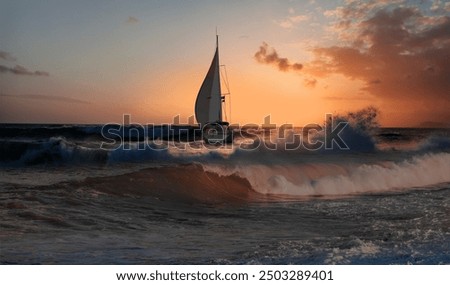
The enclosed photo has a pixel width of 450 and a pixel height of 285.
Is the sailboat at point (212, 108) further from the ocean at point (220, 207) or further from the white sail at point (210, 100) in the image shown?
the ocean at point (220, 207)

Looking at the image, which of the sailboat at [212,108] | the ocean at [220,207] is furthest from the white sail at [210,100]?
the ocean at [220,207]

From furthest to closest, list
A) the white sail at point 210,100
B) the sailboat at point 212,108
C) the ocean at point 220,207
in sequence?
the white sail at point 210,100, the sailboat at point 212,108, the ocean at point 220,207

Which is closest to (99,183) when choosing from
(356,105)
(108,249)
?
(108,249)

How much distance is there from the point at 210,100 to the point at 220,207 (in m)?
10.2

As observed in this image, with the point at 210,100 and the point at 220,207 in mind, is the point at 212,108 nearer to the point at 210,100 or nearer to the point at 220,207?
the point at 210,100

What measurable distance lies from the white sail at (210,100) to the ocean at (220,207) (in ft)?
14.9

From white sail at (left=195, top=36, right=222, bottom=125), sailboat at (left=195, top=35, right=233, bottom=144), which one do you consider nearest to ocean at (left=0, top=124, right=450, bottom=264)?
sailboat at (left=195, top=35, right=233, bottom=144)

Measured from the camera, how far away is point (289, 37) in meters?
9.60

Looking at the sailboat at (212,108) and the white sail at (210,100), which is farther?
the white sail at (210,100)

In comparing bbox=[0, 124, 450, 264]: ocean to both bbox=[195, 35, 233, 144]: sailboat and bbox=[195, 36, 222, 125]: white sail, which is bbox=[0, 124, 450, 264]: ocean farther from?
bbox=[195, 36, 222, 125]: white sail

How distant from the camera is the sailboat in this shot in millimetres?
15928

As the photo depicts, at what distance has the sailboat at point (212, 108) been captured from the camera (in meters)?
15.9

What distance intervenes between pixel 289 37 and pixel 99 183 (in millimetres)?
4582

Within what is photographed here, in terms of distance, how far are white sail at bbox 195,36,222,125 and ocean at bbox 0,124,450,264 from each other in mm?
4539
